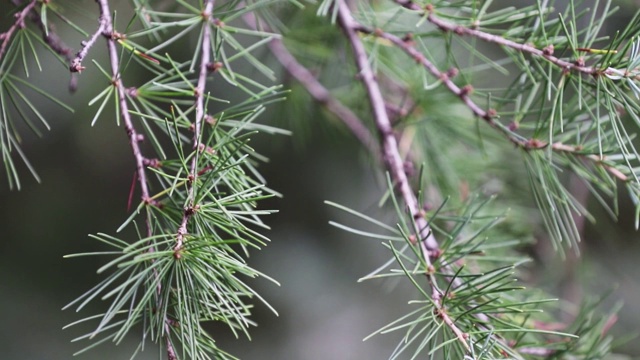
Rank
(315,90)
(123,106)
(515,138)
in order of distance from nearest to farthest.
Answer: (123,106), (515,138), (315,90)

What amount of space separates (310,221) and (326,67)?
1.20ft

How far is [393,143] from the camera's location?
0.62 m

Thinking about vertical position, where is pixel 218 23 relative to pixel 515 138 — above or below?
above

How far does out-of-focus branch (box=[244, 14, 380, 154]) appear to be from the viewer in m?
0.86

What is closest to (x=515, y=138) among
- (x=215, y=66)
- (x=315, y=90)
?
(x=215, y=66)

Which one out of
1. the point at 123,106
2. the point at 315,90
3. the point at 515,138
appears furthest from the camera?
the point at 315,90

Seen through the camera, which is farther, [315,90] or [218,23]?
[315,90]

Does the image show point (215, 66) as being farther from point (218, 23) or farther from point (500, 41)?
point (500, 41)

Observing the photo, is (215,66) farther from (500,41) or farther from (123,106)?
(500,41)

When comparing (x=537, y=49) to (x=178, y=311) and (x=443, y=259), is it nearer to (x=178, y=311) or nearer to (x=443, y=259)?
(x=443, y=259)

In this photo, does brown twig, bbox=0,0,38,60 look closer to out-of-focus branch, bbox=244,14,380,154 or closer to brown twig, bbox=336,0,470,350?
brown twig, bbox=336,0,470,350

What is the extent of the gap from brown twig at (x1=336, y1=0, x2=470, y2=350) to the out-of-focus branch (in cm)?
18

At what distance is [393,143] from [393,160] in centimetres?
2

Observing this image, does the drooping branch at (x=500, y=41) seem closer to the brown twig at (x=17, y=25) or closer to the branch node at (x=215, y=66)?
the branch node at (x=215, y=66)
